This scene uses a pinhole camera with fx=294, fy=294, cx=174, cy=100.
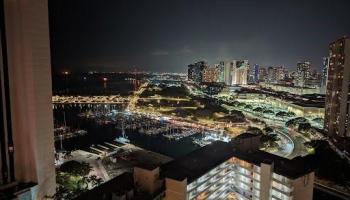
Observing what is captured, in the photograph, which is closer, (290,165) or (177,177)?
(177,177)

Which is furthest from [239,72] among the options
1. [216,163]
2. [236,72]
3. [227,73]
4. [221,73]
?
[216,163]

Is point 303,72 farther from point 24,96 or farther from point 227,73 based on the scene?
point 24,96

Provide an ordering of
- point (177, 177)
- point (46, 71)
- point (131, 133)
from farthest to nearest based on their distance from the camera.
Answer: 1. point (131, 133)
2. point (46, 71)
3. point (177, 177)

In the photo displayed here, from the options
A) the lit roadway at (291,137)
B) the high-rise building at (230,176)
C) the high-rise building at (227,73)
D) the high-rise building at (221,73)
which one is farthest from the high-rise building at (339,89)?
the high-rise building at (221,73)

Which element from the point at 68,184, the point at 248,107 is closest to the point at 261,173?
the point at 68,184

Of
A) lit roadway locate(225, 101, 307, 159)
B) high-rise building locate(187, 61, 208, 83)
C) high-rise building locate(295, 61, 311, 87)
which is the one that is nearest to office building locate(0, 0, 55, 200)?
lit roadway locate(225, 101, 307, 159)

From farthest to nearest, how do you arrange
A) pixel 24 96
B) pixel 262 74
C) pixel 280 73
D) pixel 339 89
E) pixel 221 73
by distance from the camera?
pixel 262 74, pixel 280 73, pixel 221 73, pixel 339 89, pixel 24 96

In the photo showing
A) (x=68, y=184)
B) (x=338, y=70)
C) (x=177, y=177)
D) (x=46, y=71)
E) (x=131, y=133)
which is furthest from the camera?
(x=131, y=133)

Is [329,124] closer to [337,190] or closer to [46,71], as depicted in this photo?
[337,190]
